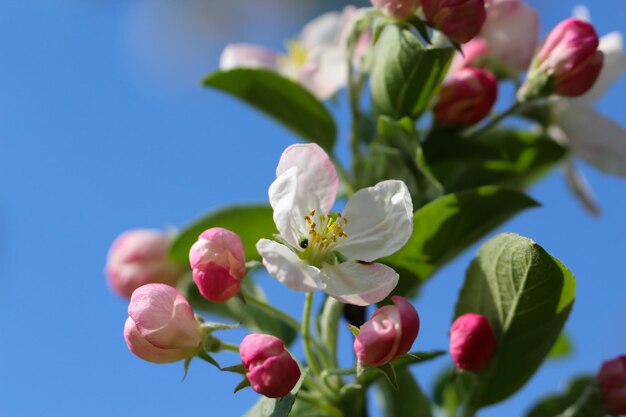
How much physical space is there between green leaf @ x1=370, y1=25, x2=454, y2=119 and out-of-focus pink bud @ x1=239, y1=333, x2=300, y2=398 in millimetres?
544

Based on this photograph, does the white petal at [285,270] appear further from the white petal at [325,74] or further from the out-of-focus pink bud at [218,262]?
the white petal at [325,74]

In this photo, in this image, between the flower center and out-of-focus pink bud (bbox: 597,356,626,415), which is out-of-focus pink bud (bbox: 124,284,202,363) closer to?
the flower center

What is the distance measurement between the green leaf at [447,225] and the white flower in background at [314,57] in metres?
0.39

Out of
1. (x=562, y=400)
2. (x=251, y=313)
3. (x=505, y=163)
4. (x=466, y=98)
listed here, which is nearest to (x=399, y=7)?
(x=466, y=98)

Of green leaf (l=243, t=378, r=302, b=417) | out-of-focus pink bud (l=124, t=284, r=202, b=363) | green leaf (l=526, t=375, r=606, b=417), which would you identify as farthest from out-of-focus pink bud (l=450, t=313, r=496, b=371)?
green leaf (l=526, t=375, r=606, b=417)

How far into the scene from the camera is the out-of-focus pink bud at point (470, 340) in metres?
1.35

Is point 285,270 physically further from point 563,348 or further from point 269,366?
point 563,348

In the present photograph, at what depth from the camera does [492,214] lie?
4.98 feet

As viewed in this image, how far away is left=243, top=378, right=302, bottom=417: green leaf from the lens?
1.19 meters

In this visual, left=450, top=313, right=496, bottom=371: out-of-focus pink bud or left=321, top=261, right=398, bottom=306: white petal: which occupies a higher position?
left=321, top=261, right=398, bottom=306: white petal

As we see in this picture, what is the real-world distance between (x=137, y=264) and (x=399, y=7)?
786mm

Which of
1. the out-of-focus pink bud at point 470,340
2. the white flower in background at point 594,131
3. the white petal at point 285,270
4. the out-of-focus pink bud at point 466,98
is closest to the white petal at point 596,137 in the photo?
the white flower in background at point 594,131

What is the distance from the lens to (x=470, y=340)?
1.35 metres

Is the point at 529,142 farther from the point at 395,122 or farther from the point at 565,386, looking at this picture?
the point at 565,386
